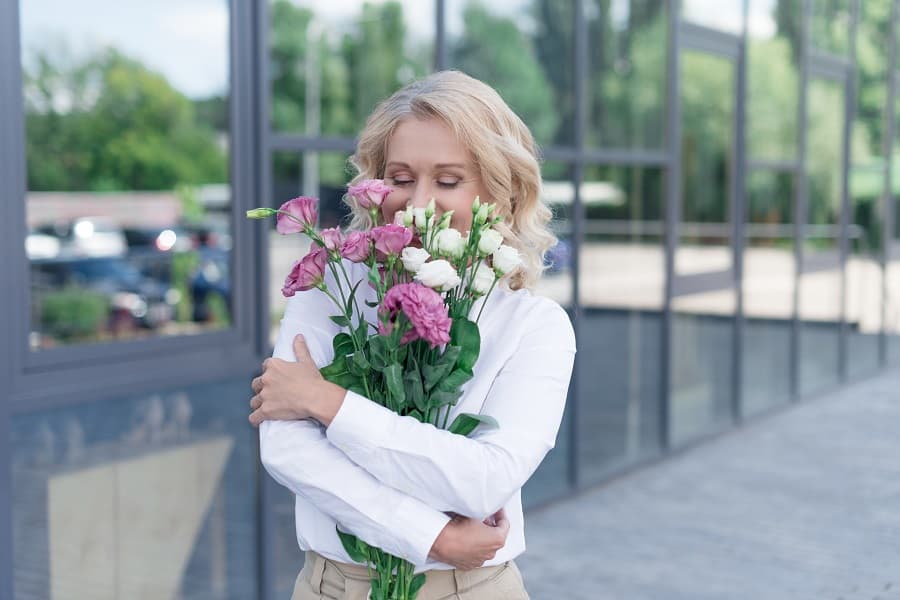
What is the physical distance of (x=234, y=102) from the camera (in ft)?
13.9

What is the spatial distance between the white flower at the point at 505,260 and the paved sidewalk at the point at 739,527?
11.3 feet

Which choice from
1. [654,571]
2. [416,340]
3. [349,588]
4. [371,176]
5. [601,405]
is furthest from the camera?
[601,405]

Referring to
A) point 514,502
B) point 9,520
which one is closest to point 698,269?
point 9,520

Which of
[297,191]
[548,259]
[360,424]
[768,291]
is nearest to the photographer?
[360,424]

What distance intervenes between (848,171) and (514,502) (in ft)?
30.9

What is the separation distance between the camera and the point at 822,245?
10.1 m

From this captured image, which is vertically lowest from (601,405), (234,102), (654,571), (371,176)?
(654,571)

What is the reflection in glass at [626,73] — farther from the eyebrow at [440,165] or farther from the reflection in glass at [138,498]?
the eyebrow at [440,165]

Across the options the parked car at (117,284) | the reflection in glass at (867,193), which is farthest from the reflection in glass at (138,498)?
the reflection in glass at (867,193)

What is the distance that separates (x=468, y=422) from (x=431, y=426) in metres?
0.07

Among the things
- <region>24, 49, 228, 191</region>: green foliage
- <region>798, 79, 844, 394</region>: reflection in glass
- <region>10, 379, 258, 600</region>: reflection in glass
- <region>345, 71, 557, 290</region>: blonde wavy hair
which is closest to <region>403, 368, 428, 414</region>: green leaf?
<region>345, 71, 557, 290</region>: blonde wavy hair

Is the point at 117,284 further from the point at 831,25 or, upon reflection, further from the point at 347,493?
the point at 347,493

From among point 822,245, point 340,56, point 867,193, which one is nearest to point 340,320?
point 822,245

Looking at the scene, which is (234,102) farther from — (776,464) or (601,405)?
(776,464)
